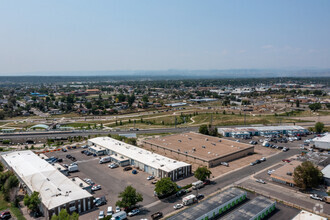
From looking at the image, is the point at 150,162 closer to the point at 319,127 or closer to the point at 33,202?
the point at 33,202

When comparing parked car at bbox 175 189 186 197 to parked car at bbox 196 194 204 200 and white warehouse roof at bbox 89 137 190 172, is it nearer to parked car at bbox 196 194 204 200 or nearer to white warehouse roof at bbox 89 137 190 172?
parked car at bbox 196 194 204 200

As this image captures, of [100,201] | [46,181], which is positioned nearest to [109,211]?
[100,201]

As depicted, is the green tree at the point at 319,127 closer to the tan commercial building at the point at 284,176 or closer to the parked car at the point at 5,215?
the tan commercial building at the point at 284,176

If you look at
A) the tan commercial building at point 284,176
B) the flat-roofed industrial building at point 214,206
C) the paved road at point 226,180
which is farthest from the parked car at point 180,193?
the tan commercial building at point 284,176

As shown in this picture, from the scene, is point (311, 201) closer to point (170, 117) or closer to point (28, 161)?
point (28, 161)

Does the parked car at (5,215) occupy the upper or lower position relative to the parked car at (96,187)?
lower
